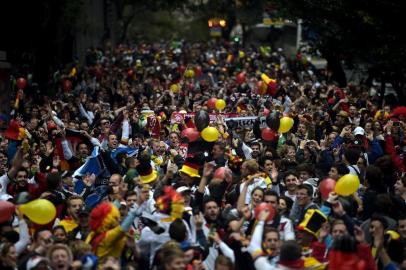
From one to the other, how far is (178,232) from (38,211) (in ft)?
4.61

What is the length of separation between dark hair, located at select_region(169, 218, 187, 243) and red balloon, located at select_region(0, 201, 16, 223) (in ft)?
6.35

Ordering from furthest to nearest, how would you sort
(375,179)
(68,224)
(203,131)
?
(203,131), (375,179), (68,224)

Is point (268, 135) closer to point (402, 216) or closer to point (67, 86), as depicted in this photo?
point (402, 216)

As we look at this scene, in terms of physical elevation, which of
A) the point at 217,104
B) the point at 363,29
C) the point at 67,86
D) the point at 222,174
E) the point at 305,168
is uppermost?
the point at 222,174

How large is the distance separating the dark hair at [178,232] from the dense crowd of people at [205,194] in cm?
1

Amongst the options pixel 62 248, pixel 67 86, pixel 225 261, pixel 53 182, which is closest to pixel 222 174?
pixel 53 182

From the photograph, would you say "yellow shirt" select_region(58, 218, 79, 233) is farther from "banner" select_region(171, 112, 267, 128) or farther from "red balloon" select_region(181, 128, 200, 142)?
"banner" select_region(171, 112, 267, 128)

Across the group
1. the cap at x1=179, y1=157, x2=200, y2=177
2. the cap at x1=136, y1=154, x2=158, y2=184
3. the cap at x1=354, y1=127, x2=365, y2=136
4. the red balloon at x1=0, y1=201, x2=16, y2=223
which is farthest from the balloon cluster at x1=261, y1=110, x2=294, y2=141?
the red balloon at x1=0, y1=201, x2=16, y2=223

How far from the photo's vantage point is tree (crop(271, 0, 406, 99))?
26406 mm

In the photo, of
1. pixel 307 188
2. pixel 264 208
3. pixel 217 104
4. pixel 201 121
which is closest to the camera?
pixel 264 208

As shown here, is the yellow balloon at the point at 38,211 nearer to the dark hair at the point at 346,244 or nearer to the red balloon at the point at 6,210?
the red balloon at the point at 6,210

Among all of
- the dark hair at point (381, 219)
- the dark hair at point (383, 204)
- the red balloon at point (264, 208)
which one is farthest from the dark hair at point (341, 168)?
the red balloon at point (264, 208)

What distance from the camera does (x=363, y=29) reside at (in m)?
27.9

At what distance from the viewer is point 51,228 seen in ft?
33.7
